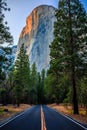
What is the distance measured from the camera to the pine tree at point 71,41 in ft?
111

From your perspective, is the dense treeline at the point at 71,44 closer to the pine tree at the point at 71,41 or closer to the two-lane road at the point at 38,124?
the pine tree at the point at 71,41

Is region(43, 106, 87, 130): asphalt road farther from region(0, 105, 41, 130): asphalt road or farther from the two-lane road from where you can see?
region(0, 105, 41, 130): asphalt road

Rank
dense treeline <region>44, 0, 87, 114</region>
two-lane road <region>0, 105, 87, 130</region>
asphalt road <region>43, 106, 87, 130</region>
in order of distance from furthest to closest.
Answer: dense treeline <region>44, 0, 87, 114</region> < two-lane road <region>0, 105, 87, 130</region> < asphalt road <region>43, 106, 87, 130</region>

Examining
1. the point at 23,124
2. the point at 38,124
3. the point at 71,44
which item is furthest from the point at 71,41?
the point at 23,124

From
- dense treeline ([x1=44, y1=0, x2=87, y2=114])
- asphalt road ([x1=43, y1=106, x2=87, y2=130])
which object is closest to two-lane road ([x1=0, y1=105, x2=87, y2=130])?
asphalt road ([x1=43, y1=106, x2=87, y2=130])

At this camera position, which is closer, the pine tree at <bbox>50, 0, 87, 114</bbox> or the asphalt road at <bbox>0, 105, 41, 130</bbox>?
the asphalt road at <bbox>0, 105, 41, 130</bbox>

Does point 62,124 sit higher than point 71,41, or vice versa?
point 71,41

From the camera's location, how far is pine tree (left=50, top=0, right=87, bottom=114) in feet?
111

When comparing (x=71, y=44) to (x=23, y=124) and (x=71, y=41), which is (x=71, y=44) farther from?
(x=23, y=124)

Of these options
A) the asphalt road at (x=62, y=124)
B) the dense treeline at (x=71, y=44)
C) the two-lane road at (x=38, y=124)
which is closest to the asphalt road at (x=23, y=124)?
the two-lane road at (x=38, y=124)

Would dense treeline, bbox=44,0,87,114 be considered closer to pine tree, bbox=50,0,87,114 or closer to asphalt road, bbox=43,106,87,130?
pine tree, bbox=50,0,87,114

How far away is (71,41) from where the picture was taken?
35.1 meters

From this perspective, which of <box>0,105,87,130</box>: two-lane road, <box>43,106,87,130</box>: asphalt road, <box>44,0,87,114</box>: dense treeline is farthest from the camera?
<box>44,0,87,114</box>: dense treeline

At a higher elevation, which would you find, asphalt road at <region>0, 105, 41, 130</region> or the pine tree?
the pine tree
